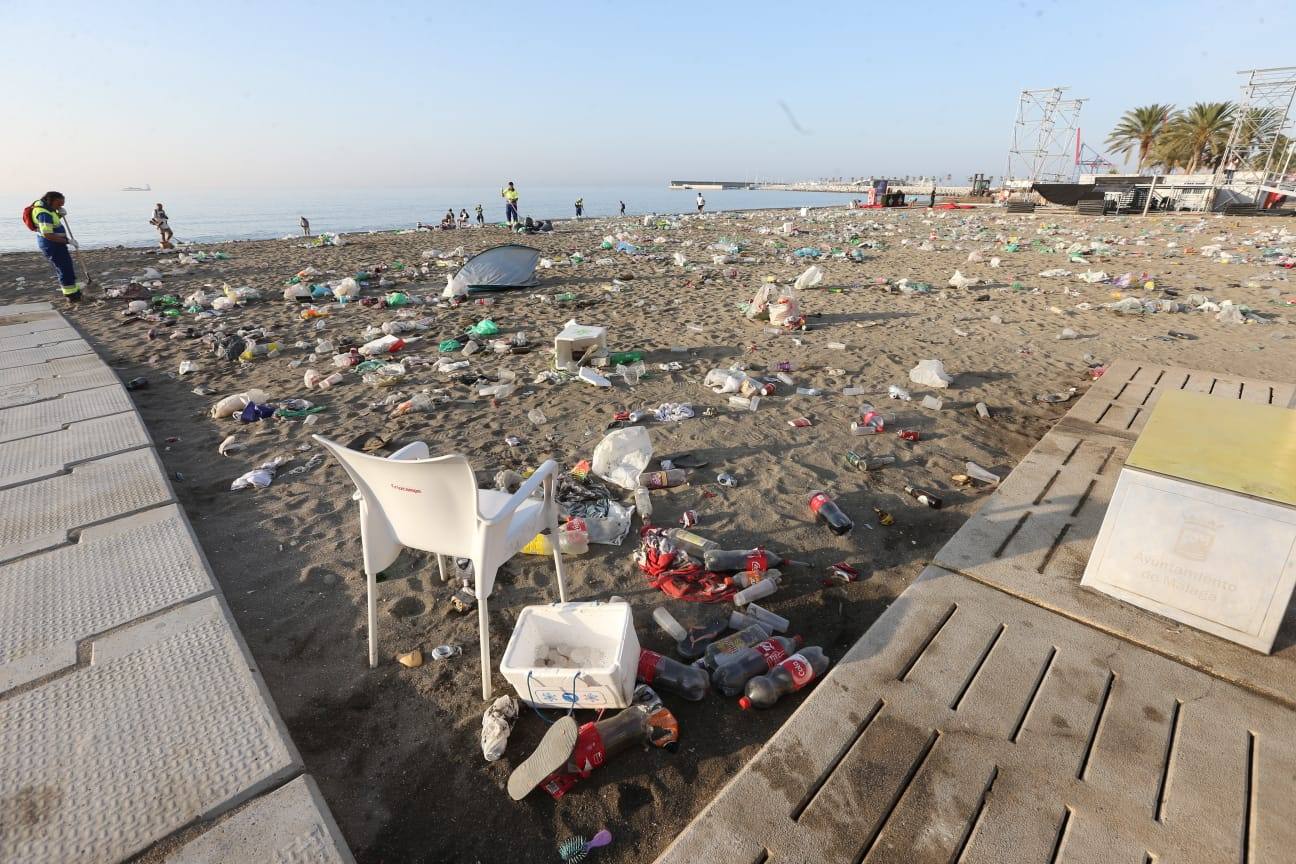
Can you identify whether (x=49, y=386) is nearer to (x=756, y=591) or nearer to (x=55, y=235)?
(x=55, y=235)

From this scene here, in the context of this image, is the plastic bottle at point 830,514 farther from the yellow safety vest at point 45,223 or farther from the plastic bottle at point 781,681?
the yellow safety vest at point 45,223

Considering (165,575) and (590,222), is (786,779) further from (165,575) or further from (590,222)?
(590,222)

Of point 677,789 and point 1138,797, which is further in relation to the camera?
point 677,789

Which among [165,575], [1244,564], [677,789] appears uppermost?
[1244,564]

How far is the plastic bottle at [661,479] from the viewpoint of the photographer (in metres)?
3.73

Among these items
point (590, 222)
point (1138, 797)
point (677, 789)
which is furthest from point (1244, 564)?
point (590, 222)

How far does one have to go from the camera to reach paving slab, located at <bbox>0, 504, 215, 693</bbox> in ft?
7.68

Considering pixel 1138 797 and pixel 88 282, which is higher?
pixel 88 282

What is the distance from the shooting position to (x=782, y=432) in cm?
449

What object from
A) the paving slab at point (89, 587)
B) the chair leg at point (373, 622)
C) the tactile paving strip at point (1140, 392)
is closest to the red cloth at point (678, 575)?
the chair leg at point (373, 622)

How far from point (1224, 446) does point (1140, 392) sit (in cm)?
307

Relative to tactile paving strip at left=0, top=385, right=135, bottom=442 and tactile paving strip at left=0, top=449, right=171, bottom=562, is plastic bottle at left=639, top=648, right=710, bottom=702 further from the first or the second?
tactile paving strip at left=0, top=385, right=135, bottom=442

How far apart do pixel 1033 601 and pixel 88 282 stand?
1537 cm

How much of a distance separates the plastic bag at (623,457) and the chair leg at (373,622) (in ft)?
5.57
